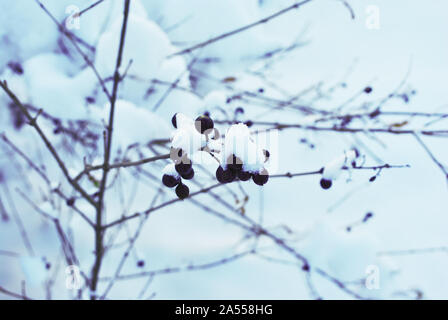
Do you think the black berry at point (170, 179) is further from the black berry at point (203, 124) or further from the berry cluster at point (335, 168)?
the berry cluster at point (335, 168)

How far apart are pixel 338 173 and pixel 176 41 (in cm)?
95

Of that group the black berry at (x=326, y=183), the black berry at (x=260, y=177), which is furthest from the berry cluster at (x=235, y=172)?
the black berry at (x=326, y=183)

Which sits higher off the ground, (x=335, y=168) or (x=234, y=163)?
(x=335, y=168)

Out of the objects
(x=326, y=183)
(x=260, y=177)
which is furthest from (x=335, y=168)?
(x=260, y=177)

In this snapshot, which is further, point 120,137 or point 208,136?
point 120,137

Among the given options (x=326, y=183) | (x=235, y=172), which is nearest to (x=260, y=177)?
(x=235, y=172)

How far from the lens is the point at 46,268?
1282mm

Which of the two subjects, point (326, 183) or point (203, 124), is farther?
point (326, 183)

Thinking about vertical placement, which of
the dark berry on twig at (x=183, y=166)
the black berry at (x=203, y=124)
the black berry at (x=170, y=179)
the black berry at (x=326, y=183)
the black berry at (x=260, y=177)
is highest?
the black berry at (x=326, y=183)

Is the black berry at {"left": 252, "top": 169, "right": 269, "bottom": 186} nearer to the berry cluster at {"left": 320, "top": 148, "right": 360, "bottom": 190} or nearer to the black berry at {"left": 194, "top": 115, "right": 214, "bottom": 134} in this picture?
the black berry at {"left": 194, "top": 115, "right": 214, "bottom": 134}

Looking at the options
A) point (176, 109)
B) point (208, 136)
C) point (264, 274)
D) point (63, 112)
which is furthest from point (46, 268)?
point (208, 136)

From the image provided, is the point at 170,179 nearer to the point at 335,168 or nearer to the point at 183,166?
the point at 183,166

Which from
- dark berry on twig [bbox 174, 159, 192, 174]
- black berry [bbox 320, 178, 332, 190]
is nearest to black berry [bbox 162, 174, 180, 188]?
dark berry on twig [bbox 174, 159, 192, 174]
